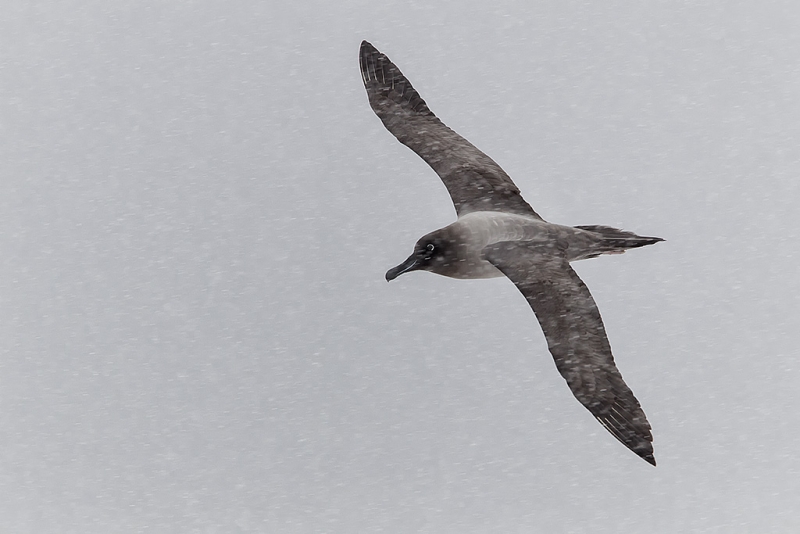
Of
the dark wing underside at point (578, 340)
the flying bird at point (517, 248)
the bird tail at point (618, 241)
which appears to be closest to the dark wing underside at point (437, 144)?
the flying bird at point (517, 248)

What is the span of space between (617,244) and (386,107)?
352cm

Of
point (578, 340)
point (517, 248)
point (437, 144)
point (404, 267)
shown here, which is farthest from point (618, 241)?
point (437, 144)

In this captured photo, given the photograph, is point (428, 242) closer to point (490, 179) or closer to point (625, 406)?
point (490, 179)

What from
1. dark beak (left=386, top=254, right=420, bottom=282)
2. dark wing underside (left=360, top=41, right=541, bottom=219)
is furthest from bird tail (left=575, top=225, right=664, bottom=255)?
dark beak (left=386, top=254, right=420, bottom=282)

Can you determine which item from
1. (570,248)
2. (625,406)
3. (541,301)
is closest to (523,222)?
(570,248)

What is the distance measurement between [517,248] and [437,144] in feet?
7.37

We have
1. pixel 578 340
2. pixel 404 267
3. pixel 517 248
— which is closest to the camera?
pixel 578 340

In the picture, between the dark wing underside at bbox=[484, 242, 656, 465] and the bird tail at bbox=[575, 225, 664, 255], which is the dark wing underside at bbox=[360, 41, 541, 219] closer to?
the bird tail at bbox=[575, 225, 664, 255]

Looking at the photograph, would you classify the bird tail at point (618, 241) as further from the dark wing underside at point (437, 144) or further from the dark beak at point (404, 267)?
the dark beak at point (404, 267)

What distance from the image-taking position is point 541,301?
11.5 meters

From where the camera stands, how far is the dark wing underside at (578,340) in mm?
10875

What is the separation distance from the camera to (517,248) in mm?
12172

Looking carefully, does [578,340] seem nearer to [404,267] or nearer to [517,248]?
[517,248]

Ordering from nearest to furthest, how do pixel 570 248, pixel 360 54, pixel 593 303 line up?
pixel 593 303
pixel 570 248
pixel 360 54
